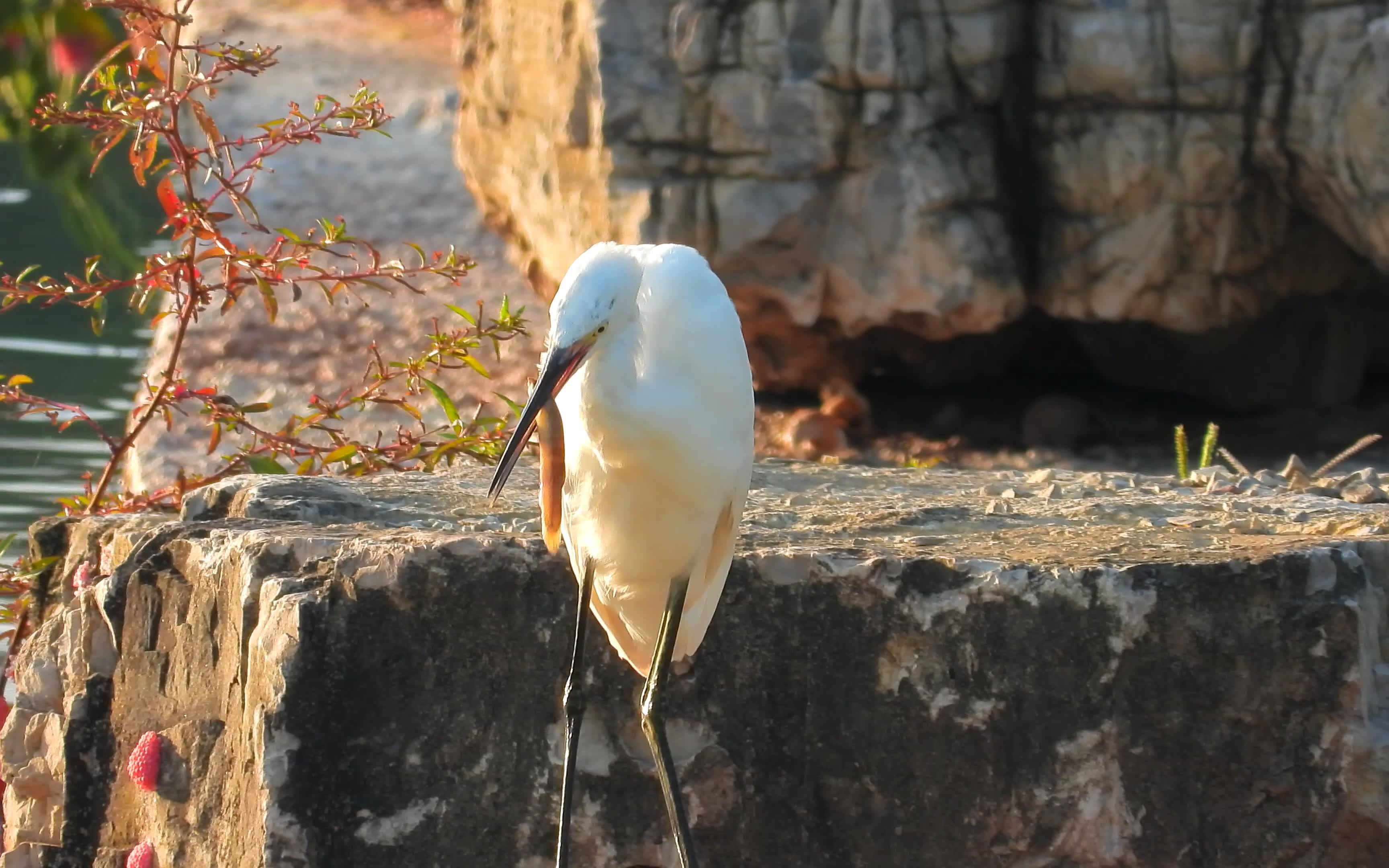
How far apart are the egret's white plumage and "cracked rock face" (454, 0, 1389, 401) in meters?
3.48

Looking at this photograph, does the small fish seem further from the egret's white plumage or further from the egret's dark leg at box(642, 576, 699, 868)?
the egret's dark leg at box(642, 576, 699, 868)

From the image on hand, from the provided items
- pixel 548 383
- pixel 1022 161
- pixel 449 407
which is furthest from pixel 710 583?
pixel 1022 161

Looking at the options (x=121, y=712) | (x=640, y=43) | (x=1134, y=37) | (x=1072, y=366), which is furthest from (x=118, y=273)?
(x=121, y=712)

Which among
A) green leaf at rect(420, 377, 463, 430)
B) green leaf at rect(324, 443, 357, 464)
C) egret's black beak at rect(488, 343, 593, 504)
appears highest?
egret's black beak at rect(488, 343, 593, 504)

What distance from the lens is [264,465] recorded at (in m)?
3.37

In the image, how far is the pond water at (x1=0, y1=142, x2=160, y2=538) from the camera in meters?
5.70

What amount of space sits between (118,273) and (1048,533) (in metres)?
7.09

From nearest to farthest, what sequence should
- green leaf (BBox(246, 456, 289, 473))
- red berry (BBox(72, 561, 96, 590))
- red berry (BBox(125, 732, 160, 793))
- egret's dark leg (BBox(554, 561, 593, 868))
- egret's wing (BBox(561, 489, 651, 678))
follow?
egret's dark leg (BBox(554, 561, 593, 868))
egret's wing (BBox(561, 489, 651, 678))
red berry (BBox(125, 732, 160, 793))
red berry (BBox(72, 561, 96, 590))
green leaf (BBox(246, 456, 289, 473))

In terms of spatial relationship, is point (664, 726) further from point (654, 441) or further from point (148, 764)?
point (148, 764)

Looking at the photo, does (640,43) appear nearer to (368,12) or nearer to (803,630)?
(803,630)

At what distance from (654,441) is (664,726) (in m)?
0.40

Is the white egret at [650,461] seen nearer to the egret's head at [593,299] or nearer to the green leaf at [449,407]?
the egret's head at [593,299]

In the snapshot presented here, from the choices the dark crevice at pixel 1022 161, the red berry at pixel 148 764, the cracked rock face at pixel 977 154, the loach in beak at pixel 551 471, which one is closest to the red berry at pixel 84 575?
the red berry at pixel 148 764

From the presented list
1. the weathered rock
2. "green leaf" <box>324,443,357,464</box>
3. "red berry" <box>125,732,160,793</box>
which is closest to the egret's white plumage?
"red berry" <box>125,732,160,793</box>
